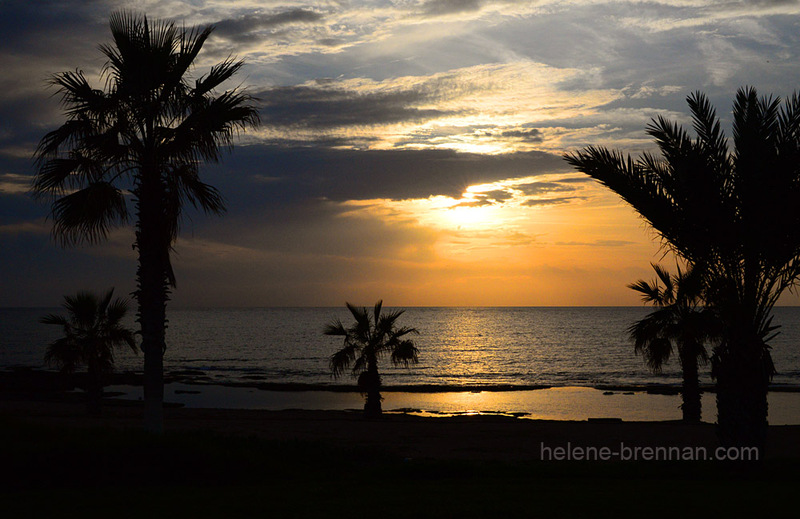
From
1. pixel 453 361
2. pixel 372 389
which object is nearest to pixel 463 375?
pixel 453 361

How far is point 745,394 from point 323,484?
26.6ft

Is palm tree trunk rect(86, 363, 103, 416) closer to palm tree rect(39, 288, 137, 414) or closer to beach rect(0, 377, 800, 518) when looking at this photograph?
palm tree rect(39, 288, 137, 414)

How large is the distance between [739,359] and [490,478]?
5272 millimetres

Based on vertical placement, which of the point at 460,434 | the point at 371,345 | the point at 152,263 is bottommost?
the point at 460,434

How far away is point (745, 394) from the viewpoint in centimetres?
1205

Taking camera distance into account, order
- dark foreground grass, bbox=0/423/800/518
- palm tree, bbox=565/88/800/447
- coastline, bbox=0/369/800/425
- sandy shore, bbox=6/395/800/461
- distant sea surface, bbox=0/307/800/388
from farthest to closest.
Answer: distant sea surface, bbox=0/307/800/388, coastline, bbox=0/369/800/425, sandy shore, bbox=6/395/800/461, palm tree, bbox=565/88/800/447, dark foreground grass, bbox=0/423/800/518

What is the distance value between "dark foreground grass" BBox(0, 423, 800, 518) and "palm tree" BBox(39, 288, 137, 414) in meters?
14.9

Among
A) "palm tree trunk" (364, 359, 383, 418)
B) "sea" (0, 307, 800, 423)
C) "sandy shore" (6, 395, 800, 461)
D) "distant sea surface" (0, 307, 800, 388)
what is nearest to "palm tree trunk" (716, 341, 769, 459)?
"sandy shore" (6, 395, 800, 461)

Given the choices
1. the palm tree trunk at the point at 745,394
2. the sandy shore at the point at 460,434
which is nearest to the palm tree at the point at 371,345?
the sandy shore at the point at 460,434

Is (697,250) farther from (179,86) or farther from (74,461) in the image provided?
(74,461)

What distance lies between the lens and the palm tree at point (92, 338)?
26.9 metres

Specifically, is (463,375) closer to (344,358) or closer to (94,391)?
(344,358)

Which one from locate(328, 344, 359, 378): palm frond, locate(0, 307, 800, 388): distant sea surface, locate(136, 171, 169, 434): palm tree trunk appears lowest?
locate(0, 307, 800, 388): distant sea surface

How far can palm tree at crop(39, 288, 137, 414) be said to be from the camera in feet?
88.2
